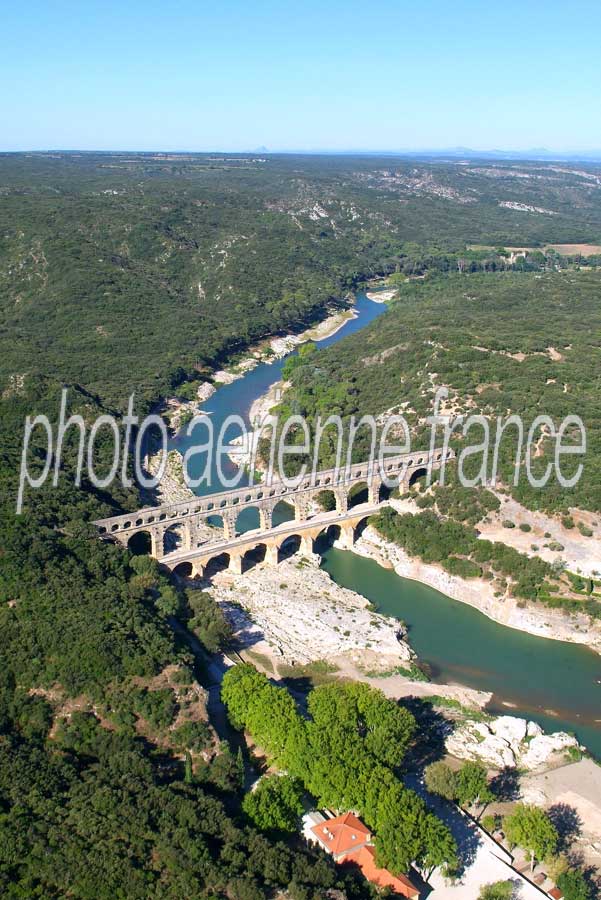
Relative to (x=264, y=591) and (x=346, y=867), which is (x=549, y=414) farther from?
(x=346, y=867)

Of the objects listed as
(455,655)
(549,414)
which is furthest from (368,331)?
(455,655)

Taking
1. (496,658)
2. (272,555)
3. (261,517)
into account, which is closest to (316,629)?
(272,555)

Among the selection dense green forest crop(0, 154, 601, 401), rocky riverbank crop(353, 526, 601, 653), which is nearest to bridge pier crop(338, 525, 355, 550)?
rocky riverbank crop(353, 526, 601, 653)

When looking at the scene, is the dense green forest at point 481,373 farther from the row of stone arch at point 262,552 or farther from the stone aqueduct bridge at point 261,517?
the row of stone arch at point 262,552

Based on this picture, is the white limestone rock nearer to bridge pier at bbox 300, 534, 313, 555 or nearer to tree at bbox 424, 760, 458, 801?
tree at bbox 424, 760, 458, 801

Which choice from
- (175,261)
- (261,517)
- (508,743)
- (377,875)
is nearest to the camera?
(377,875)

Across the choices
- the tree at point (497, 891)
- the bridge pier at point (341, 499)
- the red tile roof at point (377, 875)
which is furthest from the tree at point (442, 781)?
the bridge pier at point (341, 499)

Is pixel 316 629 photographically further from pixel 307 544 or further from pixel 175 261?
pixel 175 261
